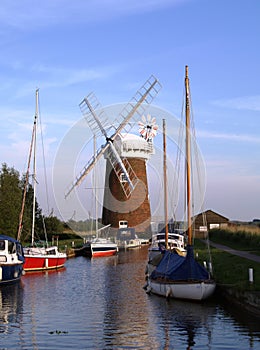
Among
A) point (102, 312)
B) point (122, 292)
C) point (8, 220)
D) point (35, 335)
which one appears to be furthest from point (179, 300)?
point (8, 220)

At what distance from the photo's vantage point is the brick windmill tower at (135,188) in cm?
7725

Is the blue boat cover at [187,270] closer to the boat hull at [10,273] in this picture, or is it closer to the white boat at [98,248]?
the boat hull at [10,273]

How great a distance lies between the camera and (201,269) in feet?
84.1

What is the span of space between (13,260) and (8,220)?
22.7 m

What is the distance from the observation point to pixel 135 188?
78.4m

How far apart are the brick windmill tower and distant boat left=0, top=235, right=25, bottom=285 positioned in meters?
40.6

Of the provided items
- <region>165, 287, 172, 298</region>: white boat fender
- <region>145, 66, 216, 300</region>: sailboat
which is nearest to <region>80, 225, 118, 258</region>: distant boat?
<region>145, 66, 216, 300</region>: sailboat

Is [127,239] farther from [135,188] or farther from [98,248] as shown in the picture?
[98,248]

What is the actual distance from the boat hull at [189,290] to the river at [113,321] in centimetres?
33

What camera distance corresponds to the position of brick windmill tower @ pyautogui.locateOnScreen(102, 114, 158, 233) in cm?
7725

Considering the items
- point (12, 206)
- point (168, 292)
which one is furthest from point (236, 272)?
point (12, 206)

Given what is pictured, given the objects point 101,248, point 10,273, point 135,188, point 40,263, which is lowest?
point 10,273

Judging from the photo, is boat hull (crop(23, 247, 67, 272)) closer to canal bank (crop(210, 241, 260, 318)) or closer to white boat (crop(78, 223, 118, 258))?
white boat (crop(78, 223, 118, 258))

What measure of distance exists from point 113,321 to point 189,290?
14.7 feet
